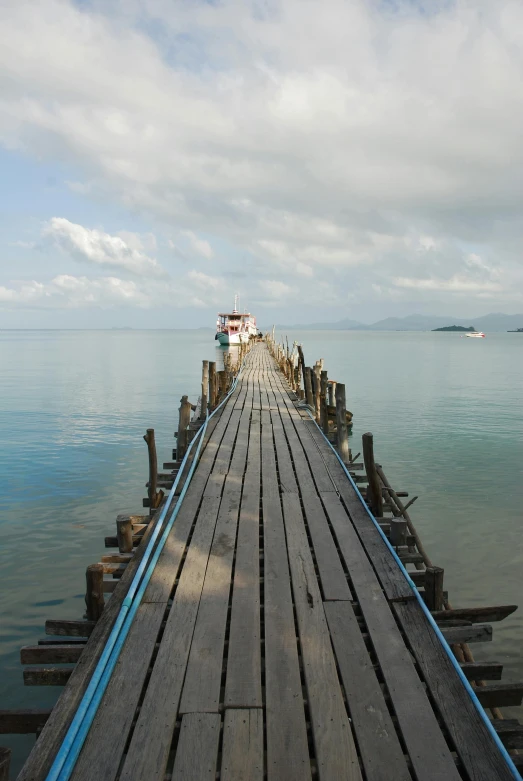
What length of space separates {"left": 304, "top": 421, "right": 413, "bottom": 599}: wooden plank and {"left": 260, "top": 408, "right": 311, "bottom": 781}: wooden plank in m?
0.84

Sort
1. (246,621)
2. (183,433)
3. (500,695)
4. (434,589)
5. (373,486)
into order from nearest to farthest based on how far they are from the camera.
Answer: (500,695) → (246,621) → (434,589) → (373,486) → (183,433)

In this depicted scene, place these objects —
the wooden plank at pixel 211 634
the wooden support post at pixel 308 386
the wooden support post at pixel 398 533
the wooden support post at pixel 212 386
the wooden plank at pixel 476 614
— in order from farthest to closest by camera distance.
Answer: the wooden support post at pixel 308 386, the wooden support post at pixel 212 386, the wooden support post at pixel 398 533, the wooden plank at pixel 476 614, the wooden plank at pixel 211 634

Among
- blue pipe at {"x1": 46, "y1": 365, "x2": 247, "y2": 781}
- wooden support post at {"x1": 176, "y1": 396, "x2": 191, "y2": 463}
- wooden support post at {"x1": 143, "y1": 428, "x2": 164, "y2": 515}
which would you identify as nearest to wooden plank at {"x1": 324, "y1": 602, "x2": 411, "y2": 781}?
blue pipe at {"x1": 46, "y1": 365, "x2": 247, "y2": 781}

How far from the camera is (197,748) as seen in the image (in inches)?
102

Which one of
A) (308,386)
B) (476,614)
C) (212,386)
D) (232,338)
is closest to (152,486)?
(476,614)

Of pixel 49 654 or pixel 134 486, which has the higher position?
pixel 49 654

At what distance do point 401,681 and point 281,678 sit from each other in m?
0.74

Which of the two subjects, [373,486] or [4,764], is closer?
[4,764]

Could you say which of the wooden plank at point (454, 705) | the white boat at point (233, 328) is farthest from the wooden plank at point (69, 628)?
the white boat at point (233, 328)

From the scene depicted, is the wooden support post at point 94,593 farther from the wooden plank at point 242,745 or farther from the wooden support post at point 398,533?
the wooden support post at point 398,533

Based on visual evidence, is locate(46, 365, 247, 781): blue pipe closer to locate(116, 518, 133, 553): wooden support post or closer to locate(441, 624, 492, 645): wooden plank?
locate(116, 518, 133, 553): wooden support post

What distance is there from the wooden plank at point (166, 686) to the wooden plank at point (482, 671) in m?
1.86

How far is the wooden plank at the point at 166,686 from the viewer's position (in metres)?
2.53

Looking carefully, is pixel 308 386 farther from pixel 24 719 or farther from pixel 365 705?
pixel 24 719
